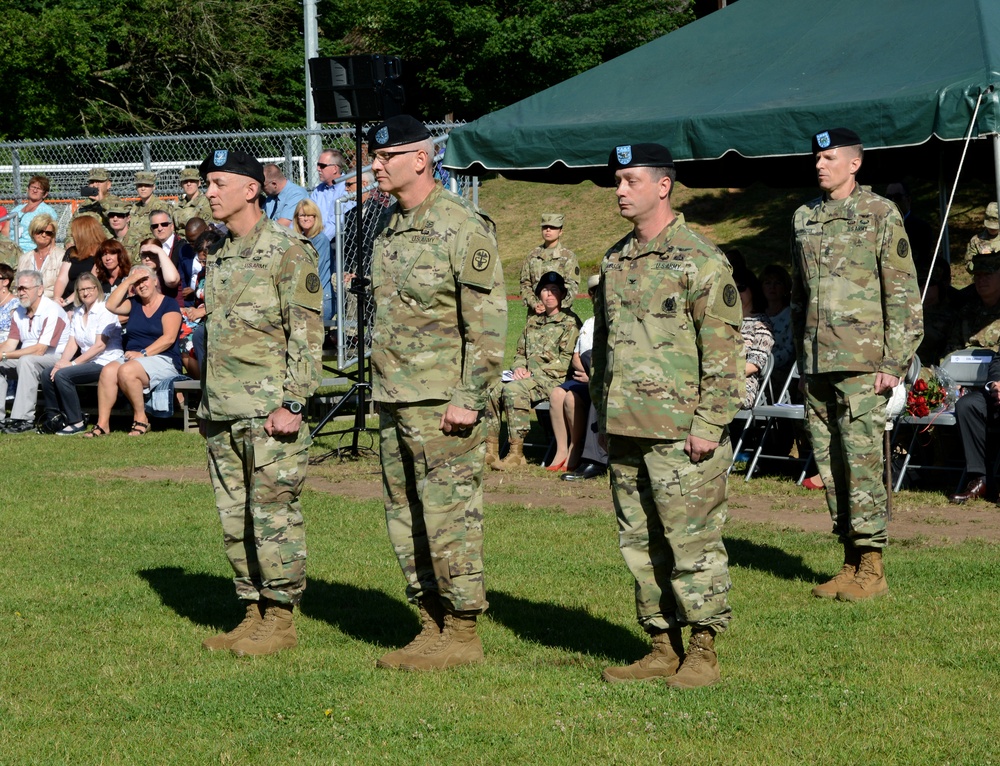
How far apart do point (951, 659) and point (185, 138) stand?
12247mm

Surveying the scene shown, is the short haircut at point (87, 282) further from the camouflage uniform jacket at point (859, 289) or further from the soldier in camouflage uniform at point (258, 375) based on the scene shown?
the camouflage uniform jacket at point (859, 289)

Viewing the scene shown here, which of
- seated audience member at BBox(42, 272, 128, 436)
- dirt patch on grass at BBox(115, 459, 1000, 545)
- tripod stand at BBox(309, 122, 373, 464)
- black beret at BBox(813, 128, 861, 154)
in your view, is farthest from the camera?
seated audience member at BBox(42, 272, 128, 436)

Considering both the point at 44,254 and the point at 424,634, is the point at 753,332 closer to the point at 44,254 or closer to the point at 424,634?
the point at 424,634

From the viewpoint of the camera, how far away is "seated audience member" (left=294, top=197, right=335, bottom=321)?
12353 millimetres

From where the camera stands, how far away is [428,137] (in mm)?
5539

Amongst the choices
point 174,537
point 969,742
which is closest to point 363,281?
point 174,537

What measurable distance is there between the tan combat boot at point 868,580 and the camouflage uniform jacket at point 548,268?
5.27m

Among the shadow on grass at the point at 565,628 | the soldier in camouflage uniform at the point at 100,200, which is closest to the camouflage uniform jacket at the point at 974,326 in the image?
the shadow on grass at the point at 565,628

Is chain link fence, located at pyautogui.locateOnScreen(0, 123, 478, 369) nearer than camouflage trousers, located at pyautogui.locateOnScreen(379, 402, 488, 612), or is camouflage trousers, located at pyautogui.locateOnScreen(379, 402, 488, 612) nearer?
camouflage trousers, located at pyautogui.locateOnScreen(379, 402, 488, 612)

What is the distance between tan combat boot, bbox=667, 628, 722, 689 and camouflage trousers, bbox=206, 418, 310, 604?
5.83 feet

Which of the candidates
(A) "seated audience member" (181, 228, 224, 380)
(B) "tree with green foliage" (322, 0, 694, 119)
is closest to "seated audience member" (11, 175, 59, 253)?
(A) "seated audience member" (181, 228, 224, 380)

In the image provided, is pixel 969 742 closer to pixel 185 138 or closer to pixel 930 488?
pixel 930 488

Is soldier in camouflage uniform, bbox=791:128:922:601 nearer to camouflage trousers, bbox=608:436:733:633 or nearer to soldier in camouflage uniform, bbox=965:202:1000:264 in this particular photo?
camouflage trousers, bbox=608:436:733:633

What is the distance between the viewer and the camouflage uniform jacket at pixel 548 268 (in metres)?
11.8
